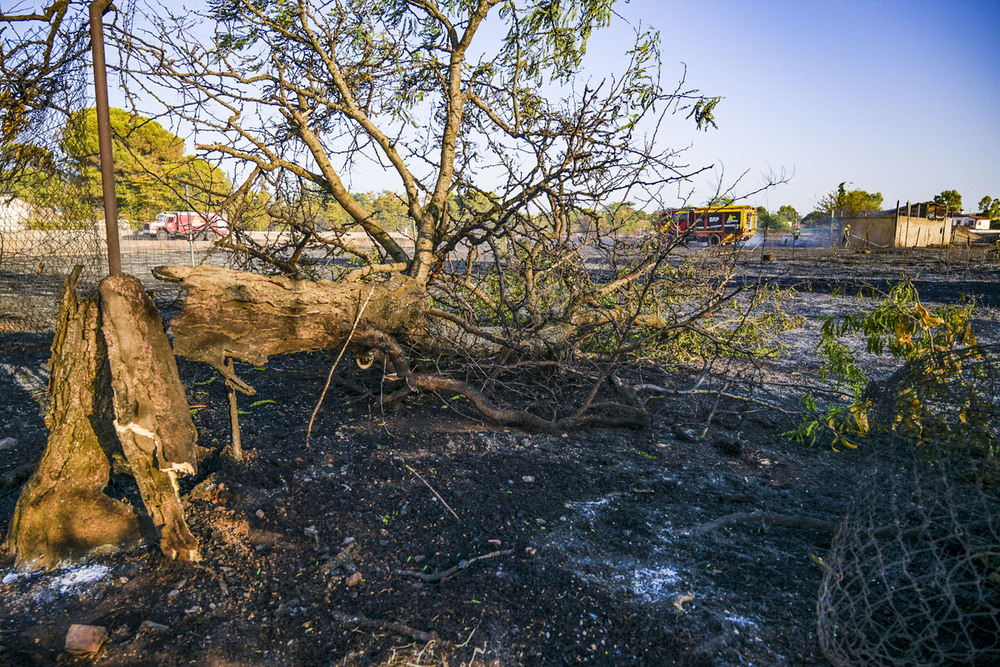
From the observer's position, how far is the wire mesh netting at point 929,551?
1803 mm

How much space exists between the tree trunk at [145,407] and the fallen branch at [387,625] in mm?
790

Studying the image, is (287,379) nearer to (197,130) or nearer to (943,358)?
(197,130)

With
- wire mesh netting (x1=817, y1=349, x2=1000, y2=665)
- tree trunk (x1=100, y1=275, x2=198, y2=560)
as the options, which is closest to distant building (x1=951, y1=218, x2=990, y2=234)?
wire mesh netting (x1=817, y1=349, x2=1000, y2=665)

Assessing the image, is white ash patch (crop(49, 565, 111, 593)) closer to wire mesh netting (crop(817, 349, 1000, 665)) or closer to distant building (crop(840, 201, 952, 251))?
wire mesh netting (crop(817, 349, 1000, 665))

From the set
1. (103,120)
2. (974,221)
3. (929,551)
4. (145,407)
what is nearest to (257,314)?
(145,407)

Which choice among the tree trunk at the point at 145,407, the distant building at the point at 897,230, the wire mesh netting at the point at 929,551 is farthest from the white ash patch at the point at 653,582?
the distant building at the point at 897,230

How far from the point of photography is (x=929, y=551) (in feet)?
6.39

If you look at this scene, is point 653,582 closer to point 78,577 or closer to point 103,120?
point 78,577

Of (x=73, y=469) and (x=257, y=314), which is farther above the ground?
(x=257, y=314)

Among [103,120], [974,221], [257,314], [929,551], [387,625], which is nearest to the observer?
[929,551]

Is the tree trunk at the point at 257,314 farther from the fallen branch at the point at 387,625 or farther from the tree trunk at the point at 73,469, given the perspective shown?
the fallen branch at the point at 387,625

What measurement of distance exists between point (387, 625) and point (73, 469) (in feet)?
5.29

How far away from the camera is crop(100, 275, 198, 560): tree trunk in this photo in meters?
2.44

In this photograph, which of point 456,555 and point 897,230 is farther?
point 897,230
